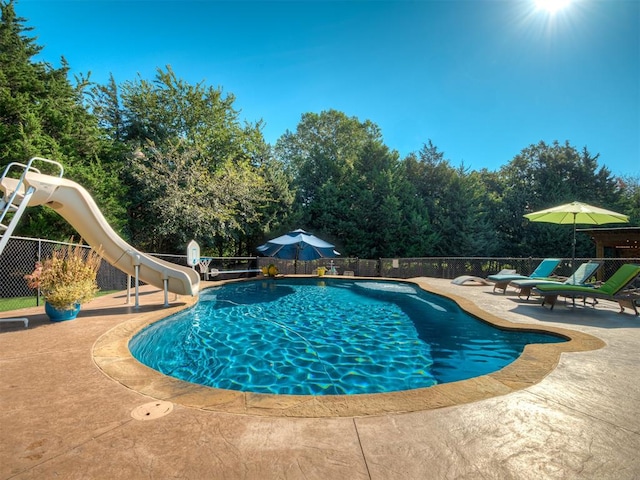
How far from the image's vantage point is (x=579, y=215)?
9.05m

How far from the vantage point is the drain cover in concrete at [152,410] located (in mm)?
2203

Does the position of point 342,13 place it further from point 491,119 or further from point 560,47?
point 491,119

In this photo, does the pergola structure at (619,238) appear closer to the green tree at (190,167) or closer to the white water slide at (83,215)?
the green tree at (190,167)

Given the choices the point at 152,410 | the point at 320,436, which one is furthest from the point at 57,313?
the point at 320,436

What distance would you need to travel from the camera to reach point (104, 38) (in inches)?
448

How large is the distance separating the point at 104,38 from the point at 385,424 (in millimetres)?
15292

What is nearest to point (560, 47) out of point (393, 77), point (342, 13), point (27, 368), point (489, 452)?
point (393, 77)

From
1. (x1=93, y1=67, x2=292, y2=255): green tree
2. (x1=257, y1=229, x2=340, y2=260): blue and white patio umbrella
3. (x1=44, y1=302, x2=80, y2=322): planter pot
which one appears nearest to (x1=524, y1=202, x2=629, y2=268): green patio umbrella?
(x1=257, y1=229, x2=340, y2=260): blue and white patio umbrella

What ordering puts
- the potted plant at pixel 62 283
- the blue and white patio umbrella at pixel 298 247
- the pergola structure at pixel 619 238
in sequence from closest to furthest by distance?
1. the potted plant at pixel 62 283
2. the pergola structure at pixel 619 238
3. the blue and white patio umbrella at pixel 298 247

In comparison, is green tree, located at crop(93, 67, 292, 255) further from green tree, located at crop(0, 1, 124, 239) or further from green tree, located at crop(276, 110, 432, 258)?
green tree, located at crop(276, 110, 432, 258)

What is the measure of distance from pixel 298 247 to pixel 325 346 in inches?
387

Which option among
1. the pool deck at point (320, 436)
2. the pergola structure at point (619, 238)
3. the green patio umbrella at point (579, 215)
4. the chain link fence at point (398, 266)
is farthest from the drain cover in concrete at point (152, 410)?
the pergola structure at point (619, 238)

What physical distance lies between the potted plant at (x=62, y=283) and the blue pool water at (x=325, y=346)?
1.34 m

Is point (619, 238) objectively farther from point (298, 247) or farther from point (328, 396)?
point (328, 396)
